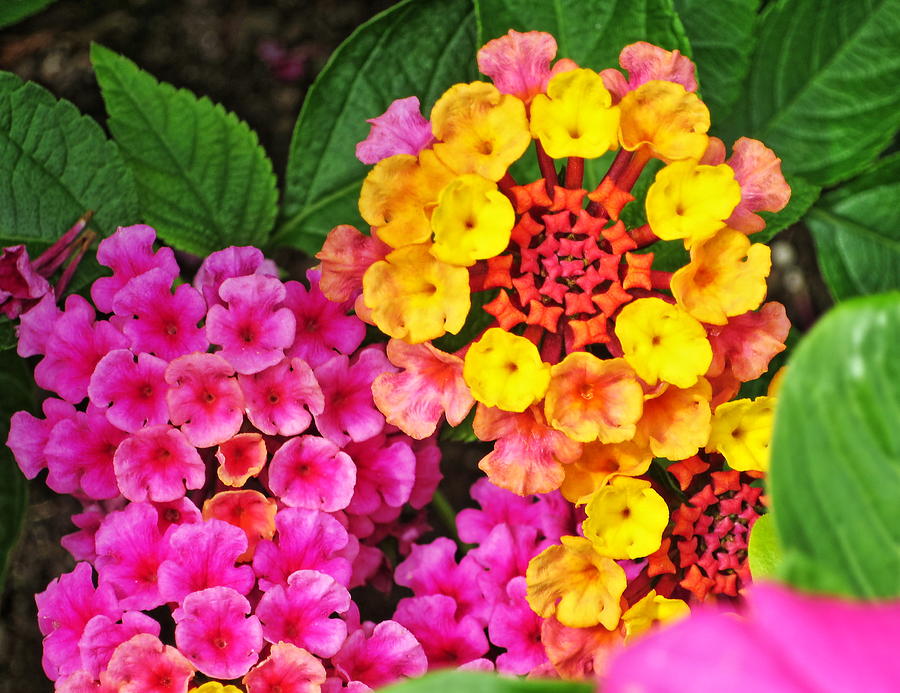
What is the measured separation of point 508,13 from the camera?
0.95 m

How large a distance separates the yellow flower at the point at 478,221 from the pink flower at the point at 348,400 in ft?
0.62

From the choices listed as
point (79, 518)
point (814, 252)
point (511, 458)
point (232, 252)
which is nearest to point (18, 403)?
point (79, 518)

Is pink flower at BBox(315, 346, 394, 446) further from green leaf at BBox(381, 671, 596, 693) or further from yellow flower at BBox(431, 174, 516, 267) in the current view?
green leaf at BBox(381, 671, 596, 693)

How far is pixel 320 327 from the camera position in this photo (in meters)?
0.94

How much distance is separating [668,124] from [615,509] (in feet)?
1.03

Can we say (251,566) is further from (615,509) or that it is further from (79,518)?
(615,509)

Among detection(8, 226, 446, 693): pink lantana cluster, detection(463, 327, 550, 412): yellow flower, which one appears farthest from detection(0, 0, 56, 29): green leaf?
detection(463, 327, 550, 412): yellow flower

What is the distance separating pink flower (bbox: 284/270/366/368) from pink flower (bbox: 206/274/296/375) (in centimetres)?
5

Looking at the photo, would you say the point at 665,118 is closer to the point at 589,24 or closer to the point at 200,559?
the point at 589,24

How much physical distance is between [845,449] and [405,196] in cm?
43

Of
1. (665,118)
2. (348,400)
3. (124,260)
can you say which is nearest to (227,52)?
(124,260)

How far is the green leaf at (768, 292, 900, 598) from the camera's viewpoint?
1.50 feet

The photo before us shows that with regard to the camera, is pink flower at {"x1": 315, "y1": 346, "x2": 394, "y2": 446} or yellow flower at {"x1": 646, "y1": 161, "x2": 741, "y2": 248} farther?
pink flower at {"x1": 315, "y1": 346, "x2": 394, "y2": 446}

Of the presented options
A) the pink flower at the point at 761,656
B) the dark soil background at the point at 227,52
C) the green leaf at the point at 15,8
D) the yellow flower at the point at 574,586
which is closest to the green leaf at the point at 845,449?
the pink flower at the point at 761,656
